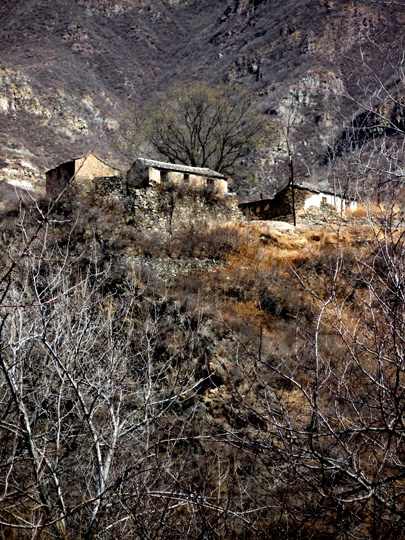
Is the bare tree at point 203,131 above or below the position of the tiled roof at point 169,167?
above

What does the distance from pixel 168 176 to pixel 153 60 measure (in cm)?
7334

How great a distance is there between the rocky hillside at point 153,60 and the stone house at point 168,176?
20.2 m

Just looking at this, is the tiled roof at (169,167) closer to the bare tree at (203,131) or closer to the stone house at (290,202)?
the stone house at (290,202)

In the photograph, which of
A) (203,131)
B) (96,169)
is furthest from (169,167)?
(203,131)

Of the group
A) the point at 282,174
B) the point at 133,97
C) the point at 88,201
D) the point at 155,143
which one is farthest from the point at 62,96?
the point at 88,201

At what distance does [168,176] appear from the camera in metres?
20.2

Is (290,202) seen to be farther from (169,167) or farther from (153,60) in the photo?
(153,60)

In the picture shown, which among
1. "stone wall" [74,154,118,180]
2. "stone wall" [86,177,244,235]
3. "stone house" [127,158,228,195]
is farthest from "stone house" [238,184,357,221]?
"stone wall" [74,154,118,180]

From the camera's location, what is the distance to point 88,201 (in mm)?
17594

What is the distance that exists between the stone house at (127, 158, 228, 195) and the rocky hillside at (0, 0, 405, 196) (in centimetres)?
2021

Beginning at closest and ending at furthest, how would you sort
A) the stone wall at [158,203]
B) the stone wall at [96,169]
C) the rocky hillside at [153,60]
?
the stone wall at [158,203] → the stone wall at [96,169] → the rocky hillside at [153,60]

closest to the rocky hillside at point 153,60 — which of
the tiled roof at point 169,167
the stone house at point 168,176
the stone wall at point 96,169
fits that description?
the stone wall at point 96,169

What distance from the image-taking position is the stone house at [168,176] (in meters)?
19.4

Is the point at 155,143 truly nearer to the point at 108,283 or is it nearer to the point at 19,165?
the point at 19,165
